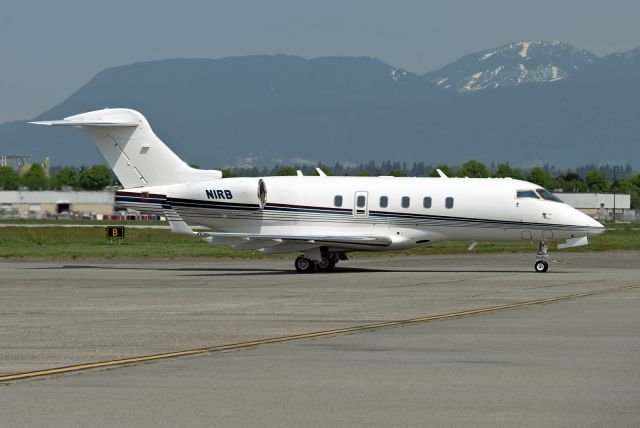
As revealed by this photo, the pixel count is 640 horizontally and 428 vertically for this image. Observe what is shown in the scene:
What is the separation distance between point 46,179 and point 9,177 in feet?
20.7

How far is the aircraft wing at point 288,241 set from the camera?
39.8 meters

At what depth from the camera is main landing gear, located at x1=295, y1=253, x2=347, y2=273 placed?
41.9 meters

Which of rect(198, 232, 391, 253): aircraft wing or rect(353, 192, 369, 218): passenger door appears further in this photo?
rect(353, 192, 369, 218): passenger door

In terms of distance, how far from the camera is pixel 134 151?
144 feet

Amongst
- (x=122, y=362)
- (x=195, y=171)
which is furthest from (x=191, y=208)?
(x=122, y=362)

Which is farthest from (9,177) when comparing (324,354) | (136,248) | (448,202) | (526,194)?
(324,354)

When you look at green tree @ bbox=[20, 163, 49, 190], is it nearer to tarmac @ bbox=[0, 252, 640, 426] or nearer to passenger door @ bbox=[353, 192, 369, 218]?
passenger door @ bbox=[353, 192, 369, 218]

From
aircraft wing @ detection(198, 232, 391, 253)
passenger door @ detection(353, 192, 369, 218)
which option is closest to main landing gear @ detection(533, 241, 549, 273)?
aircraft wing @ detection(198, 232, 391, 253)

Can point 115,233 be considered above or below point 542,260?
above

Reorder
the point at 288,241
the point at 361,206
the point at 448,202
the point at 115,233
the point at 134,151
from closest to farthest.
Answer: the point at 288,241 → the point at 448,202 → the point at 361,206 → the point at 134,151 → the point at 115,233

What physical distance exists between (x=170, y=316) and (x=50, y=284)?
37.9 ft

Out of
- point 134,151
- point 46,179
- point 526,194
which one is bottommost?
point 526,194

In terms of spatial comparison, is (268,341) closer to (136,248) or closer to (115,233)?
(136,248)

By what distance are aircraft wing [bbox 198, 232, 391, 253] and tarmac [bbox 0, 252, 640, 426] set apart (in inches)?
197
